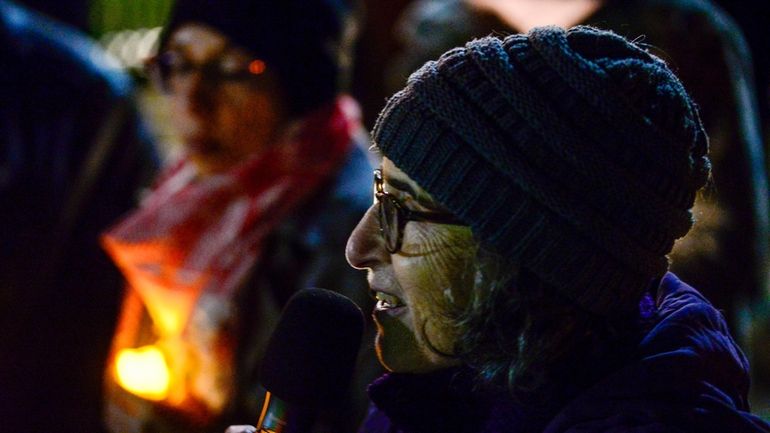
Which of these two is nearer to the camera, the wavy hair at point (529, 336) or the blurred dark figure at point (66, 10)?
the wavy hair at point (529, 336)

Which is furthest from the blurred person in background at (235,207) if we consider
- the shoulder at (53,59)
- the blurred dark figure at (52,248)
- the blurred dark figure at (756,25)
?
the blurred dark figure at (756,25)

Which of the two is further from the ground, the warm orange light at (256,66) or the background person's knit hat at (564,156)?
the background person's knit hat at (564,156)

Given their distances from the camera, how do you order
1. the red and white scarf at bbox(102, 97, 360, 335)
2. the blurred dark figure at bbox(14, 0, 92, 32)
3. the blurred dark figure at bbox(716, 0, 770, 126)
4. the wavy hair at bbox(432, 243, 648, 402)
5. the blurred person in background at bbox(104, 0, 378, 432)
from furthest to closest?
the blurred dark figure at bbox(14, 0, 92, 32) → the blurred dark figure at bbox(716, 0, 770, 126) → the red and white scarf at bbox(102, 97, 360, 335) → the blurred person in background at bbox(104, 0, 378, 432) → the wavy hair at bbox(432, 243, 648, 402)

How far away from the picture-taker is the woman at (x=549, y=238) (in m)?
1.67

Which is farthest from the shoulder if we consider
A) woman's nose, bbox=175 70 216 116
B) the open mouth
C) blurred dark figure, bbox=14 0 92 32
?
the open mouth

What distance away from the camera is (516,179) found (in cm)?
168

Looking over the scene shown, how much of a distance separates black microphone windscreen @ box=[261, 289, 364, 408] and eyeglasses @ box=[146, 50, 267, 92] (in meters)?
1.96

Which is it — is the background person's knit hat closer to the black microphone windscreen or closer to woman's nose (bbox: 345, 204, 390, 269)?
woman's nose (bbox: 345, 204, 390, 269)

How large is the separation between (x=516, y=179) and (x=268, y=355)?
0.60 meters

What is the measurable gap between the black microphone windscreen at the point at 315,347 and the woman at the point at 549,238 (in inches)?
2.7

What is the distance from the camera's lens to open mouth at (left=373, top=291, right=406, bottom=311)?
1.88 meters

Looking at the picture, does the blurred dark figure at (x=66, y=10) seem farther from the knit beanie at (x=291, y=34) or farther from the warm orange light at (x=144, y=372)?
the warm orange light at (x=144, y=372)

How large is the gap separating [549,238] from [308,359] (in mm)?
514

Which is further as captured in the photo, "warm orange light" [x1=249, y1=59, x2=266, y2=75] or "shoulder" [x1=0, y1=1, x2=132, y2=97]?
"shoulder" [x1=0, y1=1, x2=132, y2=97]
